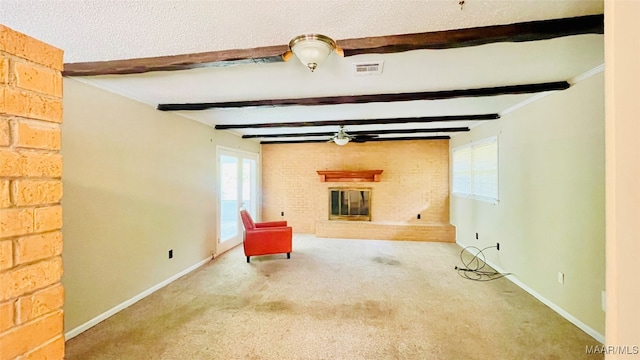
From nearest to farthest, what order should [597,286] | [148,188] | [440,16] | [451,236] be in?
[440,16] < [597,286] < [148,188] < [451,236]

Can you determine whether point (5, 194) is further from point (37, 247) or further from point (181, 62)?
point (181, 62)

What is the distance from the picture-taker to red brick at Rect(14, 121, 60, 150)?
2.04 ft

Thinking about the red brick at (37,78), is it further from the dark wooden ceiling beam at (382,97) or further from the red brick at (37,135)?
the dark wooden ceiling beam at (382,97)

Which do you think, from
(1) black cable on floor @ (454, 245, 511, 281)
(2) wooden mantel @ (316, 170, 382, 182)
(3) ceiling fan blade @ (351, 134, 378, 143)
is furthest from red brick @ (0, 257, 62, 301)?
(2) wooden mantel @ (316, 170, 382, 182)

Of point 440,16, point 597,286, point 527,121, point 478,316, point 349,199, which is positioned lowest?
point 478,316

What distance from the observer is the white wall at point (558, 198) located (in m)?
2.48

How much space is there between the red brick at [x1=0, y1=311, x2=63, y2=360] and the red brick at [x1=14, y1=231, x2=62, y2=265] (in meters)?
0.14

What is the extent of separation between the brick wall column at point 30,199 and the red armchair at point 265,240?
397 centimetres

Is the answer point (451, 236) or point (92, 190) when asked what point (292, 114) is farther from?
point (451, 236)

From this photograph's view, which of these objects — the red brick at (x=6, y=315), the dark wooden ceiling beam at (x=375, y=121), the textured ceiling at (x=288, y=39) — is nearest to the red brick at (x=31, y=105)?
the red brick at (x=6, y=315)

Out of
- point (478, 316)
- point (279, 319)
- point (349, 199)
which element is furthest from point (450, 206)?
point (279, 319)

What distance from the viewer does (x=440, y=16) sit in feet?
5.41

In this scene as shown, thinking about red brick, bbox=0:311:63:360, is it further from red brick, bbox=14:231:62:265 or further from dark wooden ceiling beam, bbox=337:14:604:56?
dark wooden ceiling beam, bbox=337:14:604:56

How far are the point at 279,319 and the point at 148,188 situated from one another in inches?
86.4
